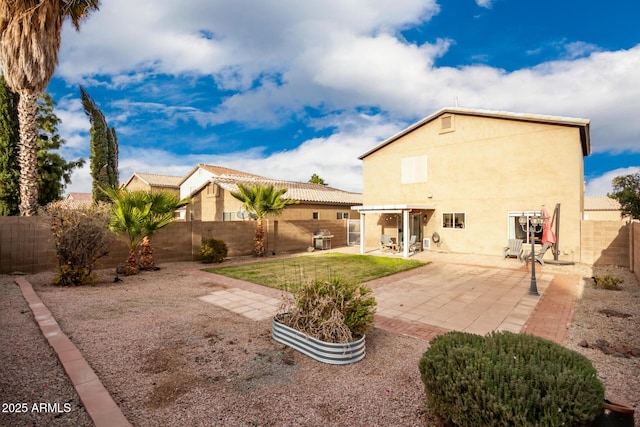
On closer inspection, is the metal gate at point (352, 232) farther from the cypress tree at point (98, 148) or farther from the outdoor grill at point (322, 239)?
the cypress tree at point (98, 148)

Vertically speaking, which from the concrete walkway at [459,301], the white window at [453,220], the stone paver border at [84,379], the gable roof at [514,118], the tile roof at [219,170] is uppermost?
the tile roof at [219,170]

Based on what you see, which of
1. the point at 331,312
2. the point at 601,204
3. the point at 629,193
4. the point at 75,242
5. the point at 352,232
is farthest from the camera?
the point at 601,204

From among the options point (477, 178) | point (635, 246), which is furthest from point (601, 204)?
point (635, 246)

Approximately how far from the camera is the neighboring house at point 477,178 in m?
14.2

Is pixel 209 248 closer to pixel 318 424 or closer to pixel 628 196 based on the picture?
pixel 318 424

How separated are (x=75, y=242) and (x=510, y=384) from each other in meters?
10.8

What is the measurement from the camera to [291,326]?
4.94 meters

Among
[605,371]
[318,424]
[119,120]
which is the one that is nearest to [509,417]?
[318,424]

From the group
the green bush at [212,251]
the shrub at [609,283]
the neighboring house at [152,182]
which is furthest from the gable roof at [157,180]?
the shrub at [609,283]

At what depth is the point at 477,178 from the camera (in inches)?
648

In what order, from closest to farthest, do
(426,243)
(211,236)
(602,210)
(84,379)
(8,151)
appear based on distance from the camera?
(84,379) < (8,151) < (211,236) < (426,243) < (602,210)

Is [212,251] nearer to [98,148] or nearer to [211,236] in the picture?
[211,236]

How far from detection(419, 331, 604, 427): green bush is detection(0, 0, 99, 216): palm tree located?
1536 cm

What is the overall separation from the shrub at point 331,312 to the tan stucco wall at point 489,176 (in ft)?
44.8
